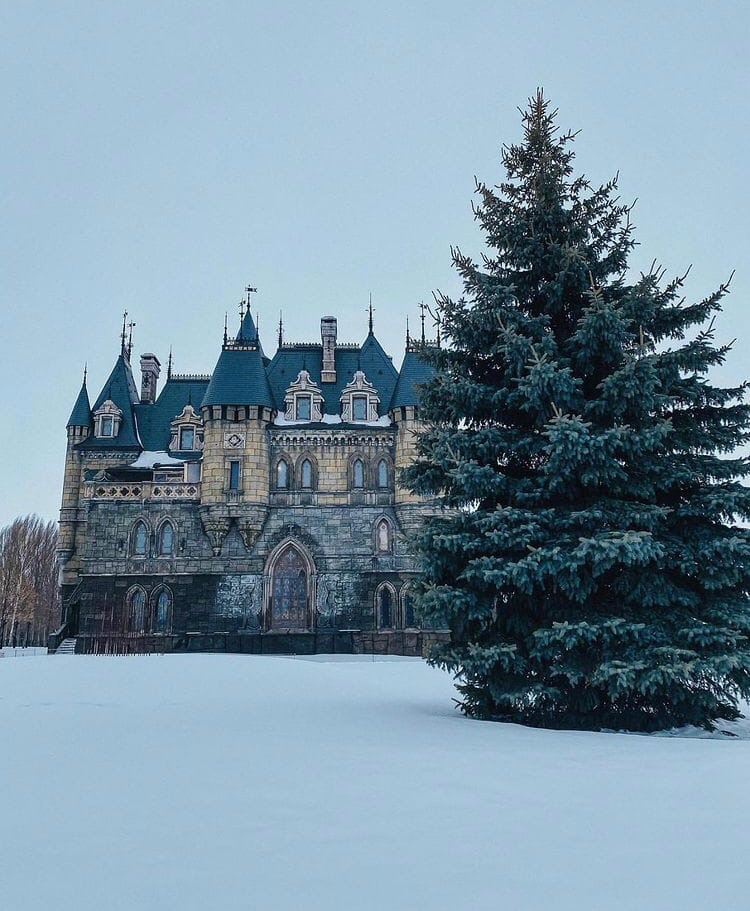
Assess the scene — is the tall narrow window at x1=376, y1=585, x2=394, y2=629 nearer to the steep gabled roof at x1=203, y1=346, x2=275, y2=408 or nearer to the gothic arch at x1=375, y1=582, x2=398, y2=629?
the gothic arch at x1=375, y1=582, x2=398, y2=629

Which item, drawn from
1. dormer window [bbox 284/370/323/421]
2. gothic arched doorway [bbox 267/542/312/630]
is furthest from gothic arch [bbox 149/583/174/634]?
dormer window [bbox 284/370/323/421]

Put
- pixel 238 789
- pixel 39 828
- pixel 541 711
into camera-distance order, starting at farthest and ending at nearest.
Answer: pixel 541 711, pixel 238 789, pixel 39 828

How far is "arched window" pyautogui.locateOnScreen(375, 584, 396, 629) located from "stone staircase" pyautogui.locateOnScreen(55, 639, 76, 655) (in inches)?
545

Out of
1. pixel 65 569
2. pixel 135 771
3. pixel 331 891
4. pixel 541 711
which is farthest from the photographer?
pixel 65 569

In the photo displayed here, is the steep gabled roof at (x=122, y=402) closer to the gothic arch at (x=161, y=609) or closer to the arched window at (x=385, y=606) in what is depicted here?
the gothic arch at (x=161, y=609)

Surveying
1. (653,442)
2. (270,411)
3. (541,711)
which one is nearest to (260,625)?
(270,411)

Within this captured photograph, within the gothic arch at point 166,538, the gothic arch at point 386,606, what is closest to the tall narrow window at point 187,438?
the gothic arch at point 166,538

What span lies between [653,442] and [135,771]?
22.7ft

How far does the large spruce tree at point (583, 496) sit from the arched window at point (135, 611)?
79.9 feet

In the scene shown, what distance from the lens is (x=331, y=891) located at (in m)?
3.55

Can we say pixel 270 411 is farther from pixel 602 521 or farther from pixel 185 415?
pixel 602 521

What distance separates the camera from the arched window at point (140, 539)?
31.9 m

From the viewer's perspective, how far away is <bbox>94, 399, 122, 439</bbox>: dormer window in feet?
116

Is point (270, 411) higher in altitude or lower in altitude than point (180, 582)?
higher
